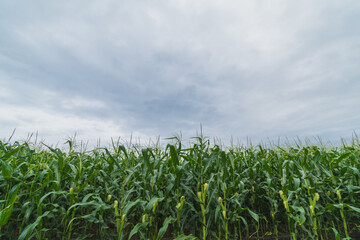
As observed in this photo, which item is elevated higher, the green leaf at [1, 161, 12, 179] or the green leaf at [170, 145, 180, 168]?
the green leaf at [170, 145, 180, 168]

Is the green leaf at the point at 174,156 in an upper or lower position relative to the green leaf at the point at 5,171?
upper

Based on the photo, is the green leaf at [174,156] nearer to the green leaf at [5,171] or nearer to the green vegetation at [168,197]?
the green vegetation at [168,197]

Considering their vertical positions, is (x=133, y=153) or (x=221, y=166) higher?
(x=133, y=153)

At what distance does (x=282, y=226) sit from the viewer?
274 cm

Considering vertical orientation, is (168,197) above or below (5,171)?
below

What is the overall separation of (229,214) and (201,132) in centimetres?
92

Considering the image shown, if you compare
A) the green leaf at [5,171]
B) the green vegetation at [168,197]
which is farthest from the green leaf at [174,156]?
the green leaf at [5,171]

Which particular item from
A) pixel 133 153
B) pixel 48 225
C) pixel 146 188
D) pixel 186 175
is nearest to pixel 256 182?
pixel 186 175

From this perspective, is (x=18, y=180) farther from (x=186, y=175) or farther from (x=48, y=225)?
(x=186, y=175)

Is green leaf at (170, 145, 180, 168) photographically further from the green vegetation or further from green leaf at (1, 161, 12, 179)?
green leaf at (1, 161, 12, 179)

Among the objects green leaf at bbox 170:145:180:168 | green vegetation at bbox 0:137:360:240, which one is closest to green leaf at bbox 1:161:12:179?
green vegetation at bbox 0:137:360:240

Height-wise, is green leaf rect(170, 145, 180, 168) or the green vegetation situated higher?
green leaf rect(170, 145, 180, 168)

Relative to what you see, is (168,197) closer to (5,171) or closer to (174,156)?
(174,156)

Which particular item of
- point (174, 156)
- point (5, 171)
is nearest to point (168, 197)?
point (174, 156)
